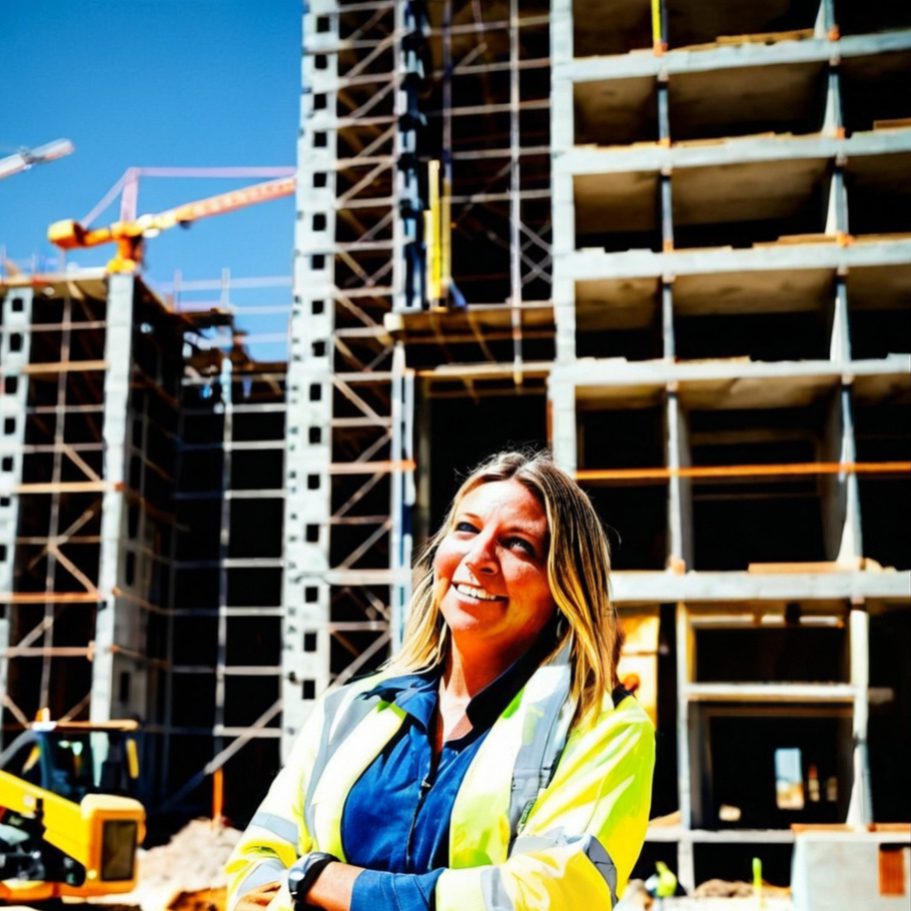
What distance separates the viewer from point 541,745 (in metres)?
2.62

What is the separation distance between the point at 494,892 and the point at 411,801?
0.37 metres

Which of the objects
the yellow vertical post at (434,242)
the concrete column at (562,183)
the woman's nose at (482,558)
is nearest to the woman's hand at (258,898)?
the woman's nose at (482,558)

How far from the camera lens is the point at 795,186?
28.9 m

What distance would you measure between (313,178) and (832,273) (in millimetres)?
15871

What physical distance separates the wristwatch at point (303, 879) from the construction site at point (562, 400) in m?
19.3

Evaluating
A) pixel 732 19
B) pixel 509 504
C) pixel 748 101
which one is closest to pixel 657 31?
pixel 748 101

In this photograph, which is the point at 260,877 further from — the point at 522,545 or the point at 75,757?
the point at 75,757

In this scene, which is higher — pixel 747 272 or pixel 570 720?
pixel 747 272

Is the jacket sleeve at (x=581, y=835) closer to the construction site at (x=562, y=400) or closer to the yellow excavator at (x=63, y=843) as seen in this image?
the yellow excavator at (x=63, y=843)

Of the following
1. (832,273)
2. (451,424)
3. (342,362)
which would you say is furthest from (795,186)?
(342,362)

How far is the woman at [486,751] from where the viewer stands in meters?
2.46

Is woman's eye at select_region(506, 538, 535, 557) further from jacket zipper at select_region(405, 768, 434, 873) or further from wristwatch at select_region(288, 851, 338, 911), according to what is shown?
wristwatch at select_region(288, 851, 338, 911)

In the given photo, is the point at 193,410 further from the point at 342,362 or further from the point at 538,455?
the point at 538,455

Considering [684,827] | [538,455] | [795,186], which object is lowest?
[684,827]
